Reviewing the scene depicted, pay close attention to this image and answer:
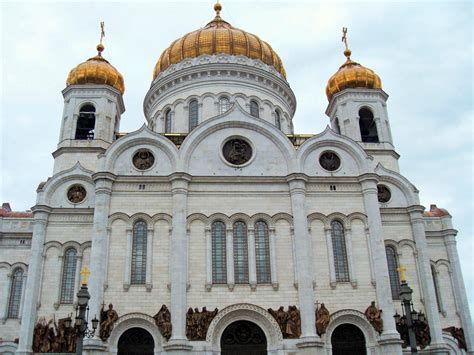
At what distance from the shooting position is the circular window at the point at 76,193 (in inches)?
1008

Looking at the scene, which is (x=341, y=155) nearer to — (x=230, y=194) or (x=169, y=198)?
(x=230, y=194)

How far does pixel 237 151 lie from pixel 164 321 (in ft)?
29.6

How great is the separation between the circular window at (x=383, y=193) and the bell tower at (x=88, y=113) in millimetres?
15379

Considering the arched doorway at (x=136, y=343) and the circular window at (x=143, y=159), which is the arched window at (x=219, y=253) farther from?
the circular window at (x=143, y=159)

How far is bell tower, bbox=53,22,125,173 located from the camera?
90.3 feet

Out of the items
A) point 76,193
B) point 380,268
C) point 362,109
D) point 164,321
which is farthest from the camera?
point 362,109

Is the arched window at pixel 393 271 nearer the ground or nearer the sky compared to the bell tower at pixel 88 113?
nearer the ground

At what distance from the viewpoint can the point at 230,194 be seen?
23.9 meters

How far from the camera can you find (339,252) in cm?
2353

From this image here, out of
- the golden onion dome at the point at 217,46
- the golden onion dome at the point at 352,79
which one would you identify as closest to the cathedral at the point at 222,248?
the golden onion dome at the point at 352,79

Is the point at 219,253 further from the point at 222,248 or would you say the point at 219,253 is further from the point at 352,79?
the point at 352,79

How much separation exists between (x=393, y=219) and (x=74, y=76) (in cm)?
1997

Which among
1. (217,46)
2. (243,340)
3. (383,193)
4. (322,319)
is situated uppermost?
(217,46)

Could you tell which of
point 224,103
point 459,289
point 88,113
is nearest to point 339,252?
point 459,289
